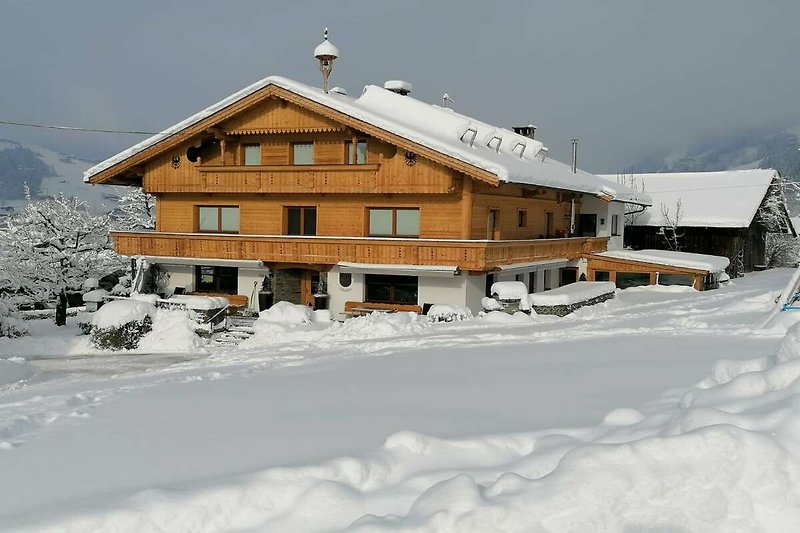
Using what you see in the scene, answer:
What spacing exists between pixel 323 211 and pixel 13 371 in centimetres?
1208

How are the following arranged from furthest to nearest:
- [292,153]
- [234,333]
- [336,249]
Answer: [292,153]
[336,249]
[234,333]

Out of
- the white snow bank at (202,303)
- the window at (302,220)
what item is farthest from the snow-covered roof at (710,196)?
the white snow bank at (202,303)

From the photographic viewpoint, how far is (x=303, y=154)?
1023 inches

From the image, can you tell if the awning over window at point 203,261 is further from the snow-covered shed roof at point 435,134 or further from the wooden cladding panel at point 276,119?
the wooden cladding panel at point 276,119

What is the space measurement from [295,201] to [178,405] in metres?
17.5

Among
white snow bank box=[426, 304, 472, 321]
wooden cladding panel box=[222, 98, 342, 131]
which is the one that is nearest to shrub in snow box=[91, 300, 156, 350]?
wooden cladding panel box=[222, 98, 342, 131]

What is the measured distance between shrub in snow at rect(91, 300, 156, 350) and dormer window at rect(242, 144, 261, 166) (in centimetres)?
788

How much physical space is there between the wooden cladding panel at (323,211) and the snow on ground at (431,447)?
12061mm

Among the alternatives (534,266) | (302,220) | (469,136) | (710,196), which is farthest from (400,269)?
(710,196)

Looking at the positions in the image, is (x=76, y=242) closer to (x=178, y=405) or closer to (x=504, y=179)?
(x=504, y=179)

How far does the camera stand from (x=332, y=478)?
545 centimetres

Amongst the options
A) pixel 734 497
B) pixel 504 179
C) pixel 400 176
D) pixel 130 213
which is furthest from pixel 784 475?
pixel 130 213

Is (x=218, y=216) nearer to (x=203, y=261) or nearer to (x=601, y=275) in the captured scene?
(x=203, y=261)

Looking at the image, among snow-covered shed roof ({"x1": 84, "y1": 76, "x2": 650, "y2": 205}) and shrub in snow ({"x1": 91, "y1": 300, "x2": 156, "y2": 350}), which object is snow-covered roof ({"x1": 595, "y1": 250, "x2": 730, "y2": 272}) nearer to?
snow-covered shed roof ({"x1": 84, "y1": 76, "x2": 650, "y2": 205})
